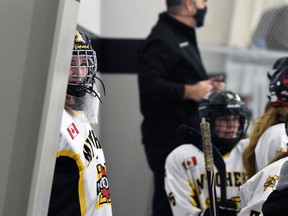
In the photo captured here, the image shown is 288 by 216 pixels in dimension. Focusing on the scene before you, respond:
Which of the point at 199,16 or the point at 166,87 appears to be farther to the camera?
the point at 199,16

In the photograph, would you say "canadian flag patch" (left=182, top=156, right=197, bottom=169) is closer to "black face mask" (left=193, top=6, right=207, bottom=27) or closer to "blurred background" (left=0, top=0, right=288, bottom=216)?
"blurred background" (left=0, top=0, right=288, bottom=216)

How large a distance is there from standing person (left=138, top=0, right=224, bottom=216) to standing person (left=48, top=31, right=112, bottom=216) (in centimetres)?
120

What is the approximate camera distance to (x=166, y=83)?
3305 millimetres

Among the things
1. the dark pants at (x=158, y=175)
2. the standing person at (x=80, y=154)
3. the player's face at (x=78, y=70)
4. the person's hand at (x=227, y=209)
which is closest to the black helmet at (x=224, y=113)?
the person's hand at (x=227, y=209)

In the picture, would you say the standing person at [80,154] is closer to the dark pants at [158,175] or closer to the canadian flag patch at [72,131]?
the canadian flag patch at [72,131]

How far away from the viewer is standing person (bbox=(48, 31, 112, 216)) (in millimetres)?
1878

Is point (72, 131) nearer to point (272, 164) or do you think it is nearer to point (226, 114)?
point (272, 164)

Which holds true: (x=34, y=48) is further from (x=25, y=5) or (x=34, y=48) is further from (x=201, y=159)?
(x=201, y=159)

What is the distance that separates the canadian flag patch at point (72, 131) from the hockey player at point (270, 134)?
894mm

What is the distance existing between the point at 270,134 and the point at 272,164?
0.52m

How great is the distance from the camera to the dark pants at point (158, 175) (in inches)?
124

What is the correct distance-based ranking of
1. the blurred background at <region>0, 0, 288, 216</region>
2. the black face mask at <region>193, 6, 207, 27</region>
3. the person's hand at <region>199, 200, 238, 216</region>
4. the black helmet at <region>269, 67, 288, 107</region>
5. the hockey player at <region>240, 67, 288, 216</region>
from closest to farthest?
1. the blurred background at <region>0, 0, 288, 216</region>
2. the hockey player at <region>240, 67, 288, 216</region>
3. the person's hand at <region>199, 200, 238, 216</region>
4. the black helmet at <region>269, 67, 288, 107</region>
5. the black face mask at <region>193, 6, 207, 27</region>

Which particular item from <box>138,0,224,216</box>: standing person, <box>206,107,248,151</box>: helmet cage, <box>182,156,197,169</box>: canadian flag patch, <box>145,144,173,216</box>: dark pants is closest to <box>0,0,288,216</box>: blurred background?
<box>145,144,173,216</box>: dark pants

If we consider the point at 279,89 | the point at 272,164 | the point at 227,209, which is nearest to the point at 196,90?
the point at 279,89
